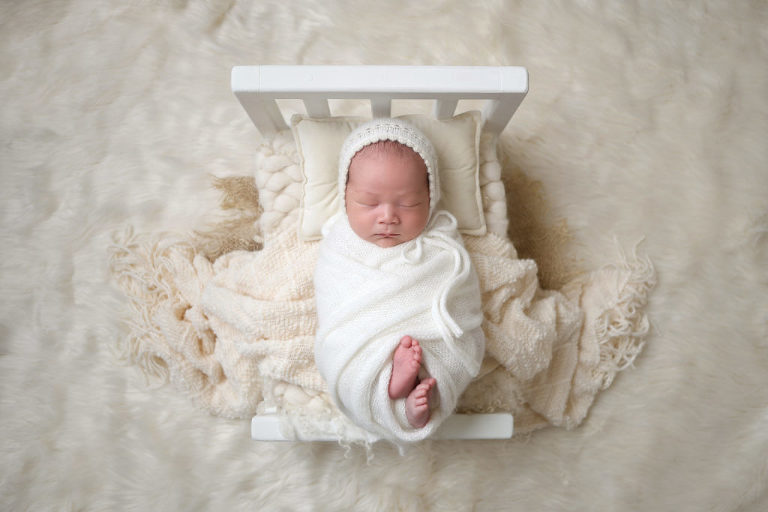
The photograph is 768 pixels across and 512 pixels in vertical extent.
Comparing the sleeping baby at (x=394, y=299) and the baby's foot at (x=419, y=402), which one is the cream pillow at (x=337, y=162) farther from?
the baby's foot at (x=419, y=402)

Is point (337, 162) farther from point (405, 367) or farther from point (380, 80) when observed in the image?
point (405, 367)

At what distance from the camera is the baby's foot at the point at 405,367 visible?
0.91 meters

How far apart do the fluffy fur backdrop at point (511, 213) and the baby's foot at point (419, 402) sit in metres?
0.42

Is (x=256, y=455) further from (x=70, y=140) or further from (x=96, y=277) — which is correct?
(x=70, y=140)

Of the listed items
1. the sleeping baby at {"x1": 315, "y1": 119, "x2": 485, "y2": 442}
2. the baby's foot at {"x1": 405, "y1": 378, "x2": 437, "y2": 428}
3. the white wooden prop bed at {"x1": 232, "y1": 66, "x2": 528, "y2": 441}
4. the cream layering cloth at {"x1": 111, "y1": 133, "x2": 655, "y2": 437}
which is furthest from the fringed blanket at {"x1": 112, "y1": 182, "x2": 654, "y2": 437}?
the white wooden prop bed at {"x1": 232, "y1": 66, "x2": 528, "y2": 441}

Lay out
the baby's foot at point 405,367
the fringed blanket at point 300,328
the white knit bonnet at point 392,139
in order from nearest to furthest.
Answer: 1. the baby's foot at point 405,367
2. the white knit bonnet at point 392,139
3. the fringed blanket at point 300,328

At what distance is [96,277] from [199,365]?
0.40 metres

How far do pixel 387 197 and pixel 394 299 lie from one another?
0.19 m

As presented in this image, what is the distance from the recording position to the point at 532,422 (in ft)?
4.30

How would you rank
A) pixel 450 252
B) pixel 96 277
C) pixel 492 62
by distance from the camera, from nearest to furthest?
pixel 450 252 → pixel 96 277 → pixel 492 62

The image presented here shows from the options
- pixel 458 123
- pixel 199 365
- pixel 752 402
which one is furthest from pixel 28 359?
pixel 752 402

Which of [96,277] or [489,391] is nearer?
[489,391]

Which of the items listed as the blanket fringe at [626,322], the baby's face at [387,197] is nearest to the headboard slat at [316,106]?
the baby's face at [387,197]

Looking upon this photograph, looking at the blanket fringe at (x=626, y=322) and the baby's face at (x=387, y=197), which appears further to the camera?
the blanket fringe at (x=626, y=322)
